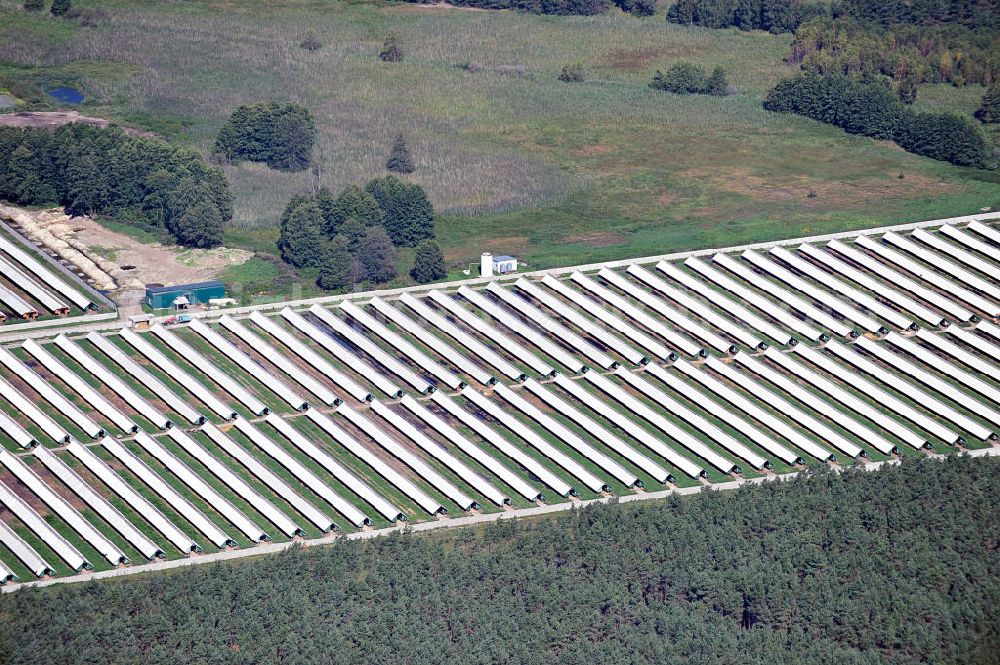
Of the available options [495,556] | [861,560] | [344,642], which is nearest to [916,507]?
[861,560]

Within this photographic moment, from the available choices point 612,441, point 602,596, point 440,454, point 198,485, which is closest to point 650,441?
point 612,441

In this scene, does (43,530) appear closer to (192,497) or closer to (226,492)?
(192,497)

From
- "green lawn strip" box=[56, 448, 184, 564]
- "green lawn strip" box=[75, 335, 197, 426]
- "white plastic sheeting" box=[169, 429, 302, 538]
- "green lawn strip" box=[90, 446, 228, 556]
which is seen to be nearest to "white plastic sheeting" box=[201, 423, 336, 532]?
"white plastic sheeting" box=[169, 429, 302, 538]

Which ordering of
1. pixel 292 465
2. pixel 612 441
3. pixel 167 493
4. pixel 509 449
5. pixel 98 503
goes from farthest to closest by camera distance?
pixel 612 441
pixel 509 449
pixel 292 465
pixel 167 493
pixel 98 503

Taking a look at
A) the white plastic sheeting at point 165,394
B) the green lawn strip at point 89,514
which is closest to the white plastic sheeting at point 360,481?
the white plastic sheeting at point 165,394

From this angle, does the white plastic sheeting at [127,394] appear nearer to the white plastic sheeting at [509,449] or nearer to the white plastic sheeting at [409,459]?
the white plastic sheeting at [409,459]

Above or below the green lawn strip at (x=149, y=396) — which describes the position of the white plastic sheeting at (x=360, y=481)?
below

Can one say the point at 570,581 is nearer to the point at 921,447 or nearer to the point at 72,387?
the point at 921,447
